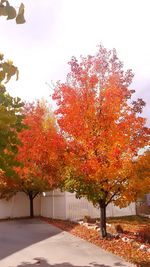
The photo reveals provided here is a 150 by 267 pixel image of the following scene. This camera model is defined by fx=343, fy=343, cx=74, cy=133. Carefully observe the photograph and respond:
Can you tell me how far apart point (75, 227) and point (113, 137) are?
697 centimetres

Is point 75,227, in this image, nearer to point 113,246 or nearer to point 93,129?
point 113,246

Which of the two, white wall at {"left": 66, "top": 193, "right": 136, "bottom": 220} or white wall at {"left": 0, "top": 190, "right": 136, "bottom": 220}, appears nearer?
white wall at {"left": 66, "top": 193, "right": 136, "bottom": 220}

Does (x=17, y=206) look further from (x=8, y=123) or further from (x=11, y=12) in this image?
(x=11, y=12)

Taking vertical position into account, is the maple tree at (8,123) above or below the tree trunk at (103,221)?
above

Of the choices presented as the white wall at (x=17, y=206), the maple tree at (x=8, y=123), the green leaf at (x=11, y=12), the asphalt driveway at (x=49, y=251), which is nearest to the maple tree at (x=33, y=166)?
the white wall at (x=17, y=206)

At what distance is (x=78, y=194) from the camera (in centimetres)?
1444

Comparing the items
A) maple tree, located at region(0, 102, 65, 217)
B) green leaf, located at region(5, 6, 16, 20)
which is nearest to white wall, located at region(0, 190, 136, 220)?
maple tree, located at region(0, 102, 65, 217)

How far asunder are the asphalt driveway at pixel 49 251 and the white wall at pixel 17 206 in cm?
768

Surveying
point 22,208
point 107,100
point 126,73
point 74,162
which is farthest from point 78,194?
point 22,208

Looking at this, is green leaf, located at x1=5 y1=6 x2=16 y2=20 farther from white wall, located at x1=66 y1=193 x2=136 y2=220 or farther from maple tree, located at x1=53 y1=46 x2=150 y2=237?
white wall, located at x1=66 y1=193 x2=136 y2=220

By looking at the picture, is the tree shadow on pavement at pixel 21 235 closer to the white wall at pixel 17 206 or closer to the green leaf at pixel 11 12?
the white wall at pixel 17 206

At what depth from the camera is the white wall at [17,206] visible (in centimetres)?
2492

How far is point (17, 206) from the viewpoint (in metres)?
25.5

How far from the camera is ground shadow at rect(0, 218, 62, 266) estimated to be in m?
13.3
